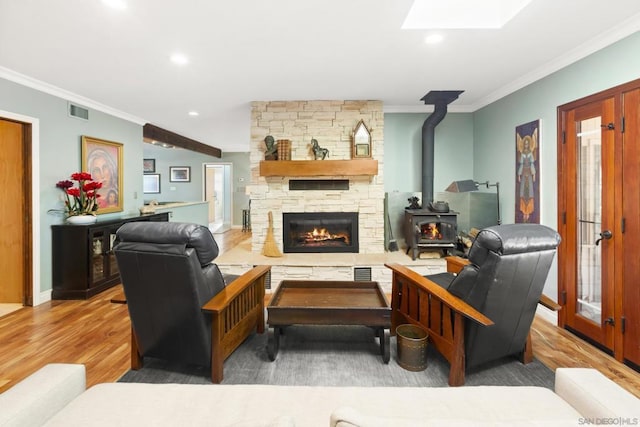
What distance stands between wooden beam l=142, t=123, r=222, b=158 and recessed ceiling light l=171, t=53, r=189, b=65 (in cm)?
312

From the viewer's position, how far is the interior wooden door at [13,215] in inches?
136

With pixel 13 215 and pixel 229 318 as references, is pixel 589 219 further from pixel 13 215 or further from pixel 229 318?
pixel 13 215

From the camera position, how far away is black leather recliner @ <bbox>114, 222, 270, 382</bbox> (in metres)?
1.91

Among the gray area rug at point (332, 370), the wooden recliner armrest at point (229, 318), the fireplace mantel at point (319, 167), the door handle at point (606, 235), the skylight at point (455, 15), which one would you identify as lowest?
the gray area rug at point (332, 370)

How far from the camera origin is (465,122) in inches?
188

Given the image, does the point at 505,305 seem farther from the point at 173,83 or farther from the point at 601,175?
the point at 173,83

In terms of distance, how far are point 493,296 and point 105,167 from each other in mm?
5033

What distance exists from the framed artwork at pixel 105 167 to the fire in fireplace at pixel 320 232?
256 centimetres

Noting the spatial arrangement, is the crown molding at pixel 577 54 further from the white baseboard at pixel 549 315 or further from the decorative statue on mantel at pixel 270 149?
the decorative statue on mantel at pixel 270 149

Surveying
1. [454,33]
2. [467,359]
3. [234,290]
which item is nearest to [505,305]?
[467,359]

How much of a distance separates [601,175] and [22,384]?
366cm

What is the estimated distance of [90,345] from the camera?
262 cm

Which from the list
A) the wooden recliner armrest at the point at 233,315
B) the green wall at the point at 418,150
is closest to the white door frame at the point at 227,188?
the green wall at the point at 418,150

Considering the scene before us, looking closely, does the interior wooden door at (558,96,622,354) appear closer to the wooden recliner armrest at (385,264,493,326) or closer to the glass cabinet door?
the wooden recliner armrest at (385,264,493,326)
